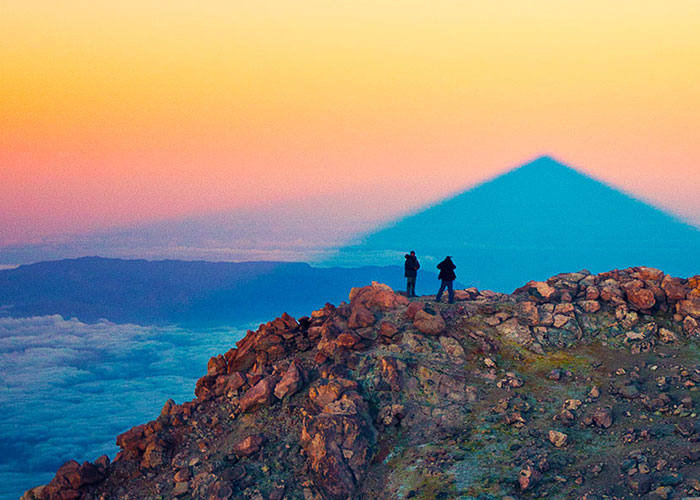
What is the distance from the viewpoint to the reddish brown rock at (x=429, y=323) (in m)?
32.9

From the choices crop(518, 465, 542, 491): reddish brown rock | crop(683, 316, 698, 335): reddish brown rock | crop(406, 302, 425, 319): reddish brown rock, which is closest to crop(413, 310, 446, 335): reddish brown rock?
crop(406, 302, 425, 319): reddish brown rock

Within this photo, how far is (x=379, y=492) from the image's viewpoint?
24.7m

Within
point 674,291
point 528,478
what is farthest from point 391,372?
point 674,291

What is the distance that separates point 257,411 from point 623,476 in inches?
681

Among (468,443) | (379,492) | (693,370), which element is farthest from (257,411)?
(693,370)

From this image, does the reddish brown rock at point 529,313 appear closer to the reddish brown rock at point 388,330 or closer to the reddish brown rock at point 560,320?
the reddish brown rock at point 560,320

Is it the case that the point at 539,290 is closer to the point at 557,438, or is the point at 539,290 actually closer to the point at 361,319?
the point at 361,319

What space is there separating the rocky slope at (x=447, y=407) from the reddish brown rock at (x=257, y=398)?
0.07m

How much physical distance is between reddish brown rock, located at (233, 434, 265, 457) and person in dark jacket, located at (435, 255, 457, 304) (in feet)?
48.0

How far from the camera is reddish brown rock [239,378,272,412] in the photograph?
3059cm

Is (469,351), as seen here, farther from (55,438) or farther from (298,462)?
(55,438)

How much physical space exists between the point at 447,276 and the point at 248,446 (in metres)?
15.8

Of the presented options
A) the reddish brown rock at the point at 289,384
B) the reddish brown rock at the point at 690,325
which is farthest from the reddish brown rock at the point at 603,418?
the reddish brown rock at the point at 289,384

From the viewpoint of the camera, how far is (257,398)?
101ft
